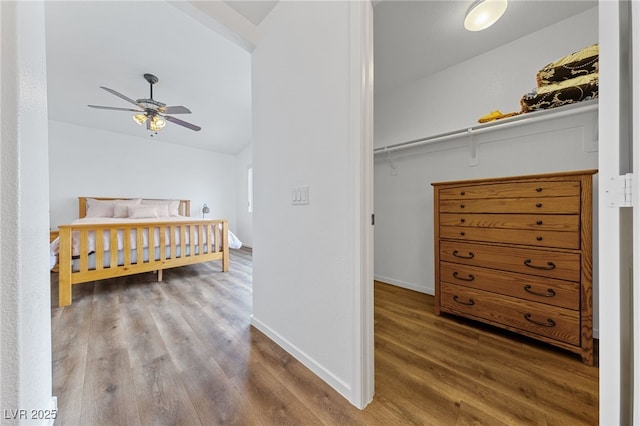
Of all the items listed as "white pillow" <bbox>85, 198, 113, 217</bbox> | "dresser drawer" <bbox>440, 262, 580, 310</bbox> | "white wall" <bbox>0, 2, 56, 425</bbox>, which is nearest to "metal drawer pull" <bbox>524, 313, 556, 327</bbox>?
"dresser drawer" <bbox>440, 262, 580, 310</bbox>

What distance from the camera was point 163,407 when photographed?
1002 mm

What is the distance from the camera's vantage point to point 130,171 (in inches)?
174

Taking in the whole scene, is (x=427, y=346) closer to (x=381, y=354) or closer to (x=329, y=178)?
(x=381, y=354)

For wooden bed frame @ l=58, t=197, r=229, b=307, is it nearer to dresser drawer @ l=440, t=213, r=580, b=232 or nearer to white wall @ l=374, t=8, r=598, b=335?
white wall @ l=374, t=8, r=598, b=335

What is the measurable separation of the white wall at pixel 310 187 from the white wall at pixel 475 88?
1557 mm

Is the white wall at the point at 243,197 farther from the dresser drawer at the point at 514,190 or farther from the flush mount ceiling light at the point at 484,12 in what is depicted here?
the flush mount ceiling light at the point at 484,12

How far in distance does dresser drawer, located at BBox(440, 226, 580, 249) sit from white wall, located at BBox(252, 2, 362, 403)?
117 cm

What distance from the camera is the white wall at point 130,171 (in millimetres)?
3805

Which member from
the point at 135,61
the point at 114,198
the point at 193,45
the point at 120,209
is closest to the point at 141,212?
the point at 120,209

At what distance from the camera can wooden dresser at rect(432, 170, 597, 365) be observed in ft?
4.19

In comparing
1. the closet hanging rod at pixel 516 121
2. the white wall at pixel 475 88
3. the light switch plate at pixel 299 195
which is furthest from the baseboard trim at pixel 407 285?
the light switch plate at pixel 299 195

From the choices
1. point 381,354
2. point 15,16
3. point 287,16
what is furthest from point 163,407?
point 287,16

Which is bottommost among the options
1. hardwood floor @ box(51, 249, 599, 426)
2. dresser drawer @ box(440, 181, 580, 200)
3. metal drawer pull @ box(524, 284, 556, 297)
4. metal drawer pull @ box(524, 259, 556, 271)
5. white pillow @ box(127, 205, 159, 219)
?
hardwood floor @ box(51, 249, 599, 426)
